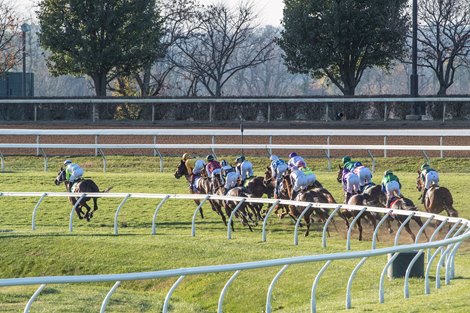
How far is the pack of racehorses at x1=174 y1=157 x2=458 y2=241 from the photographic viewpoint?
15.4 meters

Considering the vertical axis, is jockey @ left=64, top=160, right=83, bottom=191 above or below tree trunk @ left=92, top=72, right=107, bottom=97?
below

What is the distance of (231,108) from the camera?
31.5 m

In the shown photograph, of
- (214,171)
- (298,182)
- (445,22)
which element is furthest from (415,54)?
(298,182)

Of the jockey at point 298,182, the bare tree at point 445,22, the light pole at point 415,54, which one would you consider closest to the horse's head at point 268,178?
the jockey at point 298,182

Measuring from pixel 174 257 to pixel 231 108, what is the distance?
693 inches

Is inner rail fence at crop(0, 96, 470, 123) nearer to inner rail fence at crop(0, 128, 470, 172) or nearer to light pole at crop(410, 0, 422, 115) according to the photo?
light pole at crop(410, 0, 422, 115)

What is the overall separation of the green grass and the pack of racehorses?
25cm

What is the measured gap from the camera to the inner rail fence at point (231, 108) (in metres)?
30.1

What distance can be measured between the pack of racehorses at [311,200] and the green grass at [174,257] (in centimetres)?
25

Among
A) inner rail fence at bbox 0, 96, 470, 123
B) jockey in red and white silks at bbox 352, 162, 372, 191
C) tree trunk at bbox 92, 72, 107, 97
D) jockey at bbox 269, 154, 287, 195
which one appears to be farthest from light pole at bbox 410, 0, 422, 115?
jockey in red and white silks at bbox 352, 162, 372, 191

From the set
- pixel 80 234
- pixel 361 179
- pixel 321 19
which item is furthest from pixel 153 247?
A: pixel 321 19

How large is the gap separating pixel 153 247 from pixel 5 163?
41.5 feet

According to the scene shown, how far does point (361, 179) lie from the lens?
16.5 metres

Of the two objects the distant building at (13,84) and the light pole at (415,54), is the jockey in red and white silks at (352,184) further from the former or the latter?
the distant building at (13,84)
